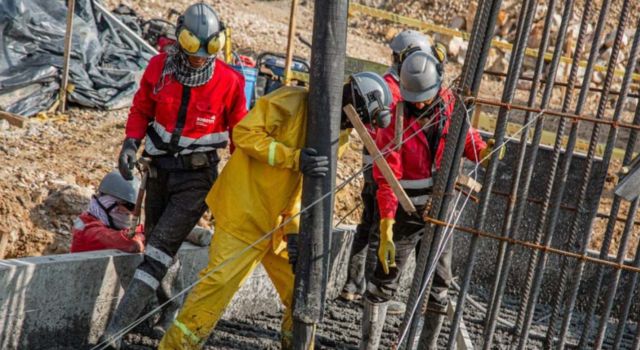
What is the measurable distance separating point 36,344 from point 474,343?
3.45 metres

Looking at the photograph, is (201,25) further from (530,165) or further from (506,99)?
(530,165)

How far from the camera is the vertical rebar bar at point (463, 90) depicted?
456cm

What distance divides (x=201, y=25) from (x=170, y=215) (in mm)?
1190

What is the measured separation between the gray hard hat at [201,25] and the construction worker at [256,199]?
2.08ft

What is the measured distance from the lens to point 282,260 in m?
5.60

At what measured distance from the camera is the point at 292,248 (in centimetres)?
528

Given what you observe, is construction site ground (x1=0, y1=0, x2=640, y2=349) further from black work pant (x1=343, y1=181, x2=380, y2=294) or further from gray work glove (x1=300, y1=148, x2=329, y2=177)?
gray work glove (x1=300, y1=148, x2=329, y2=177)

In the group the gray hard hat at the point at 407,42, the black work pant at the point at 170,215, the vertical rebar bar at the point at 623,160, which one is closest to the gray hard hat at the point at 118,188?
the black work pant at the point at 170,215

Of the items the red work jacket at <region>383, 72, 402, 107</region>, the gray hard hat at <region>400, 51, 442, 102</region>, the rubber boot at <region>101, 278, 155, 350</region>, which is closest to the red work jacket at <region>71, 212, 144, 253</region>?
the rubber boot at <region>101, 278, 155, 350</region>

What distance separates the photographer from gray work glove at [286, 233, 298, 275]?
5262mm

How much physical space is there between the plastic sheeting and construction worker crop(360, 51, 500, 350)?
6.54 metres

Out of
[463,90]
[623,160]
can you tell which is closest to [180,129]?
[463,90]

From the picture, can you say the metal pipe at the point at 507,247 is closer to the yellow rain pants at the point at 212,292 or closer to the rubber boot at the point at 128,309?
the yellow rain pants at the point at 212,292

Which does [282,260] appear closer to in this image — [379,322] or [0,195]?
[379,322]
